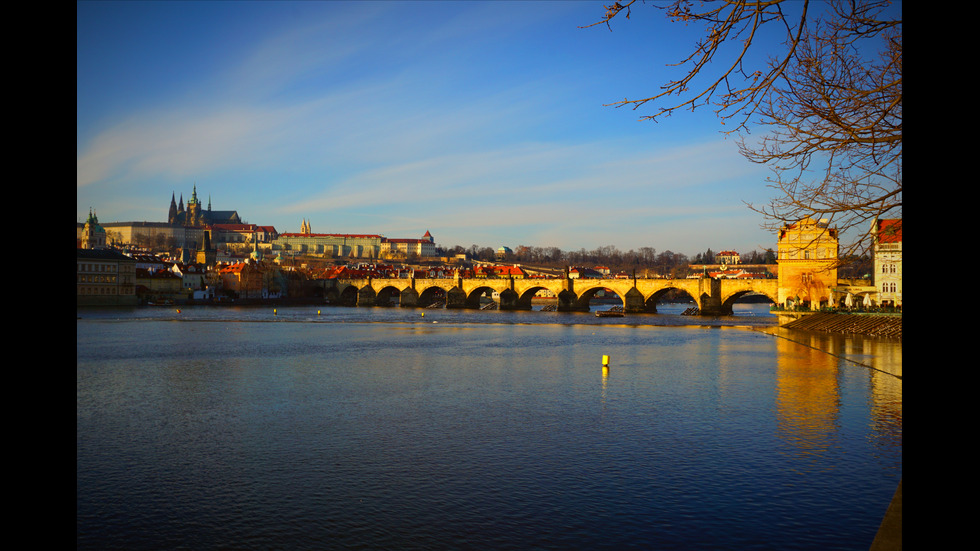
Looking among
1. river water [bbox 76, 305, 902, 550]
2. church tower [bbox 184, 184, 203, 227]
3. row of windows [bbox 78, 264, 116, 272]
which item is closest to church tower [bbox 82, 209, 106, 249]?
row of windows [bbox 78, 264, 116, 272]

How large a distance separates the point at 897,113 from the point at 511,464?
270 inches

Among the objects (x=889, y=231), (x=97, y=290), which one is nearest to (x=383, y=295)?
(x=97, y=290)

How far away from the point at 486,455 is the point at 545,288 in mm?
71960

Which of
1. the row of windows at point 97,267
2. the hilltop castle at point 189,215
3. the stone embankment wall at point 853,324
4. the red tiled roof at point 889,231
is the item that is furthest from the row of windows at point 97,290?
the hilltop castle at point 189,215

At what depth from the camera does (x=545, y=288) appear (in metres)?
82.9

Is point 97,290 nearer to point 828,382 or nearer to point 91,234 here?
point 91,234

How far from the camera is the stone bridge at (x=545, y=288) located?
65750 mm

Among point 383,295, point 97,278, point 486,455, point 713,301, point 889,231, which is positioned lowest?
point 383,295

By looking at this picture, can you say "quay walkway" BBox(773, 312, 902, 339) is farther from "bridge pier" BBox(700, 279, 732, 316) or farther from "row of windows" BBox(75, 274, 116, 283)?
"row of windows" BBox(75, 274, 116, 283)

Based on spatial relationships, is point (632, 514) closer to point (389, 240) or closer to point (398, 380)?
point (398, 380)

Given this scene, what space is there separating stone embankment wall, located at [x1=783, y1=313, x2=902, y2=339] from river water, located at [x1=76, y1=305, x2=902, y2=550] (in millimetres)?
11118

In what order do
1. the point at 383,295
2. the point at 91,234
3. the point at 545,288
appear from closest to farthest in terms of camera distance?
the point at 545,288 < the point at 383,295 < the point at 91,234

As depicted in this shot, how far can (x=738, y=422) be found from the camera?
14.0m

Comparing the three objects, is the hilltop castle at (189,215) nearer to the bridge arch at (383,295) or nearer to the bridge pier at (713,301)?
the bridge arch at (383,295)
